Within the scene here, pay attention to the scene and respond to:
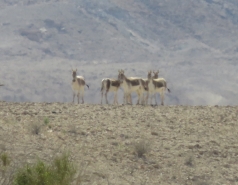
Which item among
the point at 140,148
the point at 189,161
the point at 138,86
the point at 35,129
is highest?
the point at 138,86

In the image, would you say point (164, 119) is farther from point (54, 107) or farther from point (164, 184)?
point (164, 184)

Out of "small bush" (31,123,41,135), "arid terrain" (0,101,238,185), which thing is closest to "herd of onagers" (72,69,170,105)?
"arid terrain" (0,101,238,185)

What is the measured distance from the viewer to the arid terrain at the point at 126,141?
18438 mm

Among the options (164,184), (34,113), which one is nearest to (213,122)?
(34,113)

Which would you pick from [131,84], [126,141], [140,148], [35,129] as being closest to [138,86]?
[131,84]

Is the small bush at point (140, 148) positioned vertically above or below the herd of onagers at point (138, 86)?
below

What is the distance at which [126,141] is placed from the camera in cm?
2123

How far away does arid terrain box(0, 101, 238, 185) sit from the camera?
60.5 ft

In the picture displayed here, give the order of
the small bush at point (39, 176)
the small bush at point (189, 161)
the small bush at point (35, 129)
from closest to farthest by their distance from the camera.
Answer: the small bush at point (39, 176) → the small bush at point (189, 161) → the small bush at point (35, 129)

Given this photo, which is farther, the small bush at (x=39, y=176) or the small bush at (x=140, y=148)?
the small bush at (x=140, y=148)

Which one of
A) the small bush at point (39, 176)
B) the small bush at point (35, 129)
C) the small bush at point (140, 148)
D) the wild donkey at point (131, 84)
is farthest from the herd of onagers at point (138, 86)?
the small bush at point (39, 176)

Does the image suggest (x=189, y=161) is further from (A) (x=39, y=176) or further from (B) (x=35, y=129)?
(A) (x=39, y=176)

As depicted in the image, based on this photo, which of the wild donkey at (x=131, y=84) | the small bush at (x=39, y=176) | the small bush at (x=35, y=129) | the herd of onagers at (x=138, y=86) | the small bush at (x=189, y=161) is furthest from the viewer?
the wild donkey at (x=131, y=84)

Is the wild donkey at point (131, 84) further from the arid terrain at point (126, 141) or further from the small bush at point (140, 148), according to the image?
the small bush at point (140, 148)
